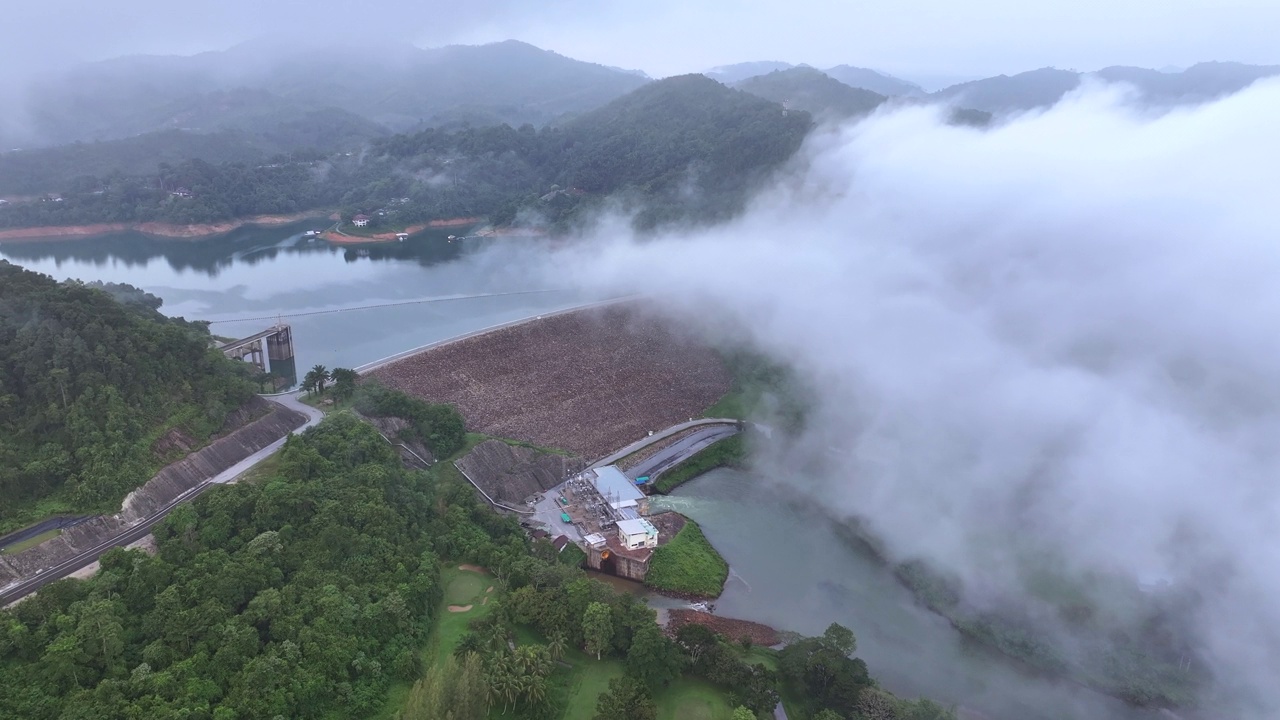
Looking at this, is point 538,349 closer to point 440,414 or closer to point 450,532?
point 440,414

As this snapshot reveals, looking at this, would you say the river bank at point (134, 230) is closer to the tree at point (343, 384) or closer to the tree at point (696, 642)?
the tree at point (343, 384)

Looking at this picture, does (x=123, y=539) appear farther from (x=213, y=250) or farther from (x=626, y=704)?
(x=213, y=250)

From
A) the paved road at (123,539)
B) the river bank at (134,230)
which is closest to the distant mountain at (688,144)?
the river bank at (134,230)

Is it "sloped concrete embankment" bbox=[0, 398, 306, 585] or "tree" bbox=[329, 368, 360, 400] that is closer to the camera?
"sloped concrete embankment" bbox=[0, 398, 306, 585]

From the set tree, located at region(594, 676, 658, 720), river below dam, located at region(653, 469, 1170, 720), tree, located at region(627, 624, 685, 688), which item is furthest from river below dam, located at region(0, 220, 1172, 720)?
tree, located at region(594, 676, 658, 720)

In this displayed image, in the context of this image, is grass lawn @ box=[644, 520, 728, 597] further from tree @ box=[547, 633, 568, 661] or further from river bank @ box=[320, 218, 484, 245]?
river bank @ box=[320, 218, 484, 245]

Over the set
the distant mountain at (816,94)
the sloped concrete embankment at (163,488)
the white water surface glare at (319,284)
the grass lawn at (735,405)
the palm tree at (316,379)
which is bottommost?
the grass lawn at (735,405)
